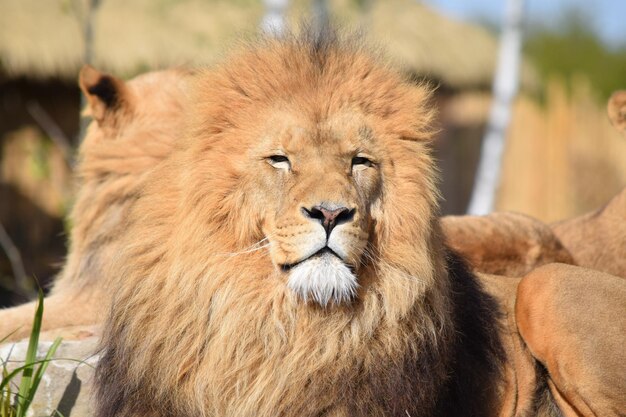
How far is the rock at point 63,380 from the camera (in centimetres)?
404

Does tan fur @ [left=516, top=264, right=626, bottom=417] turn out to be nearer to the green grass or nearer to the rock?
the rock

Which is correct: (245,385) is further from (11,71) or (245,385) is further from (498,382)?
(11,71)

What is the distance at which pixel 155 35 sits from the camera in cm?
1270

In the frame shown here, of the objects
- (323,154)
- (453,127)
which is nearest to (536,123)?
(453,127)

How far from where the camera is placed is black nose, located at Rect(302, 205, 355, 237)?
3213 mm

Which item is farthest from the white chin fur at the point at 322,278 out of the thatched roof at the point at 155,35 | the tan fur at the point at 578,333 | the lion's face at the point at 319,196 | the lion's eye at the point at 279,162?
the thatched roof at the point at 155,35

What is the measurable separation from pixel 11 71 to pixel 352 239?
874 centimetres

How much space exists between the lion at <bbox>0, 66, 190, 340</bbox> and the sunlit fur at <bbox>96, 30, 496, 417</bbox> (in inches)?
49.8

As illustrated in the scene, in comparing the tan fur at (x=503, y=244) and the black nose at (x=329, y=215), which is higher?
the black nose at (x=329, y=215)

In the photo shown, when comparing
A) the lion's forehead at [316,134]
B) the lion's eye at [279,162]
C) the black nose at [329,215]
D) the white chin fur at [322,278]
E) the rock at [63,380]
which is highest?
the lion's forehead at [316,134]

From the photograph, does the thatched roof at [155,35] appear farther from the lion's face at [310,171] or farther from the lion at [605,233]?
the lion's face at [310,171]

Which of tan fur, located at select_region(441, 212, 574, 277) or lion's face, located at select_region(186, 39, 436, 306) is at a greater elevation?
lion's face, located at select_region(186, 39, 436, 306)

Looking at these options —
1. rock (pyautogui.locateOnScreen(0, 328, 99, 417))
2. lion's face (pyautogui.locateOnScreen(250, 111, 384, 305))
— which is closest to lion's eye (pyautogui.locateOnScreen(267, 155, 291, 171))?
lion's face (pyautogui.locateOnScreen(250, 111, 384, 305))

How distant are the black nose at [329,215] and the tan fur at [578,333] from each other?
122 cm
